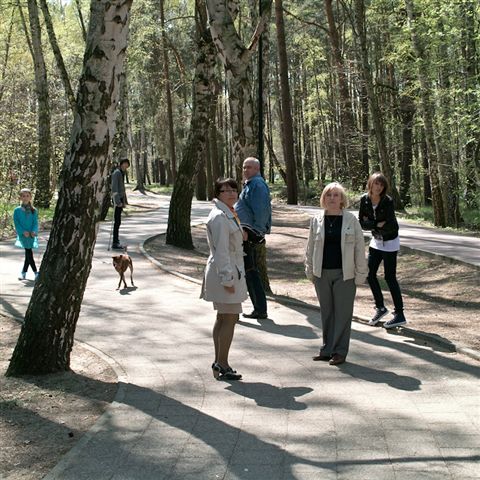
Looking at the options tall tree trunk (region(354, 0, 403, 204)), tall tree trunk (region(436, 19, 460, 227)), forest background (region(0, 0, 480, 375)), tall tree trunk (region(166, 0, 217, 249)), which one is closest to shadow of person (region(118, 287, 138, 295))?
forest background (region(0, 0, 480, 375))

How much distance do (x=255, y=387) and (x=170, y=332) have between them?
2.30 meters

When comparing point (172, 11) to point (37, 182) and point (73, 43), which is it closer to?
point (73, 43)

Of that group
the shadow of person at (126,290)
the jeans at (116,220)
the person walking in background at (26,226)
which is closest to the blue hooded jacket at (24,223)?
the person walking in background at (26,226)

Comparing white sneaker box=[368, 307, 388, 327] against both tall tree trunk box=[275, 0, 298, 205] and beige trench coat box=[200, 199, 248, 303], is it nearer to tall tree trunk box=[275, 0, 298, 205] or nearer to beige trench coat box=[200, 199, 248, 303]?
beige trench coat box=[200, 199, 248, 303]

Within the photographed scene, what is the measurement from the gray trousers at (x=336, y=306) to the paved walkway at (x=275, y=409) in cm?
26

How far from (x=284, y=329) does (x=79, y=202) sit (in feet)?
11.1

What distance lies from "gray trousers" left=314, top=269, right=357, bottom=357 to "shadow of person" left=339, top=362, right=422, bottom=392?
0.18 meters

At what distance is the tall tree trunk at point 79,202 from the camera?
5.91m

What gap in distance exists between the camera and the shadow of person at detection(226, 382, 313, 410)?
5.54m

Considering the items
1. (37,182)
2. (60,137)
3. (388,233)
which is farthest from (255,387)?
(60,137)

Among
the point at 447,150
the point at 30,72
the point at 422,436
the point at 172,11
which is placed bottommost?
the point at 422,436

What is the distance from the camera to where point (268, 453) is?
4520 mm

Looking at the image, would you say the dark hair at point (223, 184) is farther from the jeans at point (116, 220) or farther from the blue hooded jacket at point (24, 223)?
the jeans at point (116, 220)

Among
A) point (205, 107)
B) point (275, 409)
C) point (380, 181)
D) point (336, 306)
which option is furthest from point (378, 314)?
point (205, 107)
